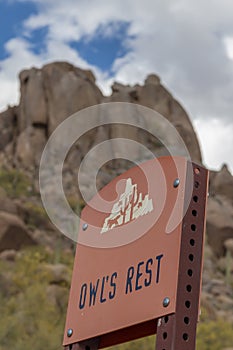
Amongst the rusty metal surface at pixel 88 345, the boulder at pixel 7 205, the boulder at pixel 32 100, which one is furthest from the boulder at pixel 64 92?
the rusty metal surface at pixel 88 345

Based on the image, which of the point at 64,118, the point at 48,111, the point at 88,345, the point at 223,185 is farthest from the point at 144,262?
the point at 223,185

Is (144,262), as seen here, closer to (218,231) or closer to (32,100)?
(218,231)

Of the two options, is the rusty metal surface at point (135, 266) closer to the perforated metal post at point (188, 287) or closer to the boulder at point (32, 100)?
the perforated metal post at point (188, 287)

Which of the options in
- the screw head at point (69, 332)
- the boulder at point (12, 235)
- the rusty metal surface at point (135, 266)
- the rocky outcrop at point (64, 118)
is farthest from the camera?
the rocky outcrop at point (64, 118)

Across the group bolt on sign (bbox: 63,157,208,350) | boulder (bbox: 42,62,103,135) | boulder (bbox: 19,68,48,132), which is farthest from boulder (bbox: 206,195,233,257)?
bolt on sign (bbox: 63,157,208,350)

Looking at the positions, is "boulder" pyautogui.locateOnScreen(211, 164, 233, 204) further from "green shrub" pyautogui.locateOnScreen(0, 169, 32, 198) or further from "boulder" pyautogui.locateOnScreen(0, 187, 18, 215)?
"boulder" pyautogui.locateOnScreen(0, 187, 18, 215)

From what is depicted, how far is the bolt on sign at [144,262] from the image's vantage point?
2.93 metres

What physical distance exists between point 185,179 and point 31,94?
47512 mm

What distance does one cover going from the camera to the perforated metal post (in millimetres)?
Result: 2852

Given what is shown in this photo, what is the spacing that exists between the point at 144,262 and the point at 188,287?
0.96ft

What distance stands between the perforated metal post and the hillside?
818 inches

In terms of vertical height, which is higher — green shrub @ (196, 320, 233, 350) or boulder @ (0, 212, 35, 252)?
boulder @ (0, 212, 35, 252)

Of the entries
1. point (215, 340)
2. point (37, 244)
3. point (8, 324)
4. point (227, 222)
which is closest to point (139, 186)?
point (8, 324)

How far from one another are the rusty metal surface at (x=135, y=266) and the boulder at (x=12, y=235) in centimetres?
3079
